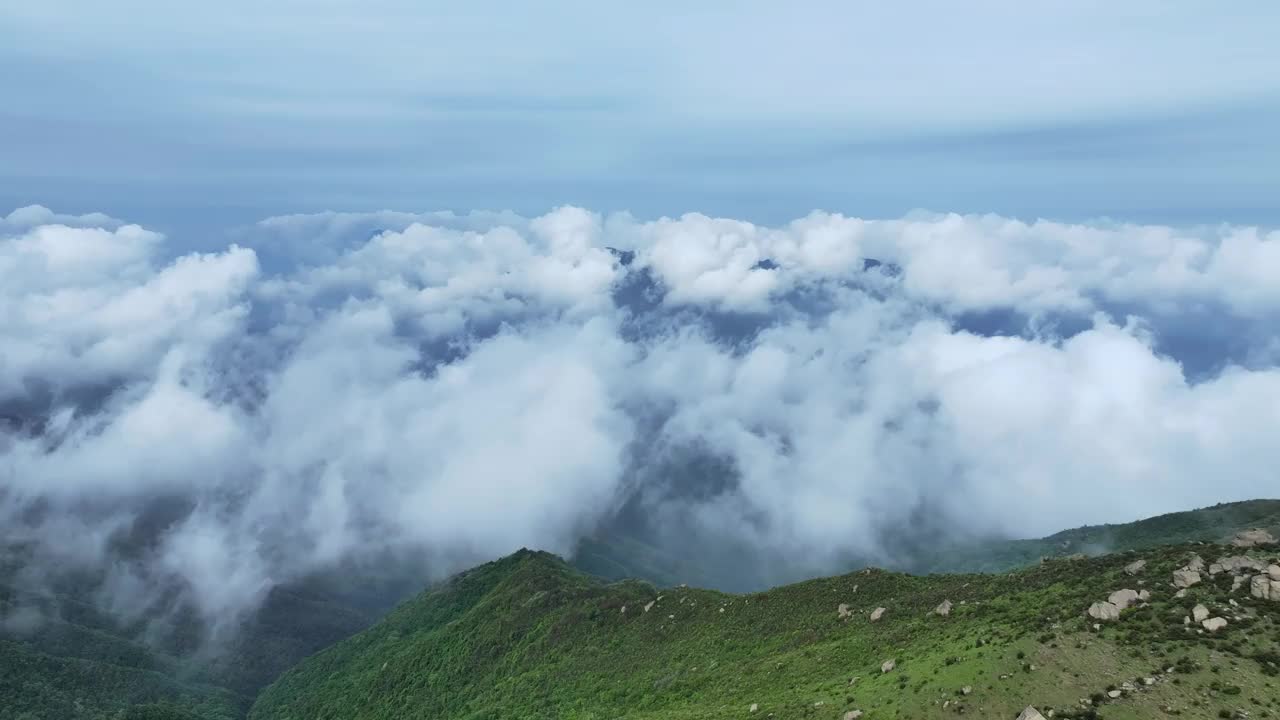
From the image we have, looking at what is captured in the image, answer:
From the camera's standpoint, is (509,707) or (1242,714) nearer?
(1242,714)

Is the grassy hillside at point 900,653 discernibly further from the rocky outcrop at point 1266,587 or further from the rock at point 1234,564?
the rock at point 1234,564

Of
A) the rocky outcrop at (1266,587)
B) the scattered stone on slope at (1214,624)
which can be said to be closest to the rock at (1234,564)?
the rocky outcrop at (1266,587)

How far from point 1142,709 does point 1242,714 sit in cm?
665

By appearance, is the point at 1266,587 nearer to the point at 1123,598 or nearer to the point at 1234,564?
the point at 1234,564

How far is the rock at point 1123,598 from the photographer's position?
75562 mm

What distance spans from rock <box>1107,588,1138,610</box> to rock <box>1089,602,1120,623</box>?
1036mm

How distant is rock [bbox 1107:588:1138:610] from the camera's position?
75.6m

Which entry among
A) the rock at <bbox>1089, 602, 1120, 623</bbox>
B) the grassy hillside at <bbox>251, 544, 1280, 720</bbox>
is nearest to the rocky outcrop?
the grassy hillside at <bbox>251, 544, 1280, 720</bbox>

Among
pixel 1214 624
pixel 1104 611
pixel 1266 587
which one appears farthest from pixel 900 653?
pixel 1266 587

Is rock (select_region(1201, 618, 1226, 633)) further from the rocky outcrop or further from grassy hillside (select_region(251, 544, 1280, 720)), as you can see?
the rocky outcrop

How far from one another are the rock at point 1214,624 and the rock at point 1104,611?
7428 mm

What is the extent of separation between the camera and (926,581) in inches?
5034

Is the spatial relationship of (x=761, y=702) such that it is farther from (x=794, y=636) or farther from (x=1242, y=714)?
(x=1242, y=714)

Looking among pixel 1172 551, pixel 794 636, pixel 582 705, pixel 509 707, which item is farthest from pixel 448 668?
pixel 1172 551
